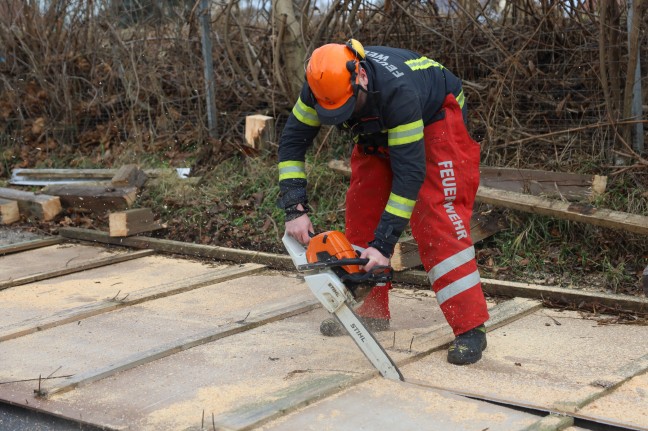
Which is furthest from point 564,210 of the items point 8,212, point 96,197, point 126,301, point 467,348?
point 8,212

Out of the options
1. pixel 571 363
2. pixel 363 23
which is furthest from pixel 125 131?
pixel 571 363

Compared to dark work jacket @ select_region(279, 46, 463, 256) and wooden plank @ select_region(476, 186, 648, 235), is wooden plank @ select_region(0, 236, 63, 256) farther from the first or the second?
wooden plank @ select_region(476, 186, 648, 235)

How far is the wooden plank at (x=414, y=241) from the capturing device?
5688 mm

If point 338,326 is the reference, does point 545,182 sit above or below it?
above

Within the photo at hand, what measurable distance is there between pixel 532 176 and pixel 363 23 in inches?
97.7

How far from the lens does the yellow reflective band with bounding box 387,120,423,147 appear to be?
155 inches

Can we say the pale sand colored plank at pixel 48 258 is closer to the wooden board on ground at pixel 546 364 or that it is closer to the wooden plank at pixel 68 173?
the wooden plank at pixel 68 173

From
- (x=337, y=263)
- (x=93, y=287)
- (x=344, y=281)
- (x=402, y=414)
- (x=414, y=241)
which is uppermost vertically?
(x=337, y=263)

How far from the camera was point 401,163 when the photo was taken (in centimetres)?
394

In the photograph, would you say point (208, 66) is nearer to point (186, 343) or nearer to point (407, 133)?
point (186, 343)

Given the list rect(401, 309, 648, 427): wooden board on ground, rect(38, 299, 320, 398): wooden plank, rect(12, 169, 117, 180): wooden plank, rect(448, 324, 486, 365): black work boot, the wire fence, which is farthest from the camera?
rect(12, 169, 117, 180): wooden plank

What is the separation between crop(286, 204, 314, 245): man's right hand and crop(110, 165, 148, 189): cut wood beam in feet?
13.3

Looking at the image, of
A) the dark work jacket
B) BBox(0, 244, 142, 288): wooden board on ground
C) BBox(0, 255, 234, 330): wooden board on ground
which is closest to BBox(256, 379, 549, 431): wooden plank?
the dark work jacket

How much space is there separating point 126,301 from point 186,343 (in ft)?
3.50
